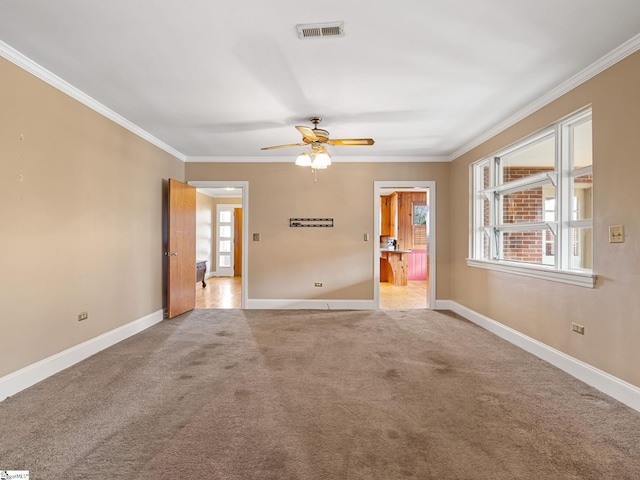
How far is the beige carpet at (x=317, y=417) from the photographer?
170 centimetres

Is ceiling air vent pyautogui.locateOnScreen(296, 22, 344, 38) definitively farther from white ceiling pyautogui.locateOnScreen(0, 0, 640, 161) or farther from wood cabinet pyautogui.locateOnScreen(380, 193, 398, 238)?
wood cabinet pyautogui.locateOnScreen(380, 193, 398, 238)

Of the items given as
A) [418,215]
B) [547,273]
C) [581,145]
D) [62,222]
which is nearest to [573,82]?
[581,145]

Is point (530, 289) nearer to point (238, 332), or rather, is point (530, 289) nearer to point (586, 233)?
point (586, 233)

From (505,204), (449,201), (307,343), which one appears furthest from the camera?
(449,201)

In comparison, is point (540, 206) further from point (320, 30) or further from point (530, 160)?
point (320, 30)

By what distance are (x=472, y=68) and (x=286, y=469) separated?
10.1 feet

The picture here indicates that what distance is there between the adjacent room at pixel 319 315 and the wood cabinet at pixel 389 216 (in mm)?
4235

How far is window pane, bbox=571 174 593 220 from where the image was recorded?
2.90 metres

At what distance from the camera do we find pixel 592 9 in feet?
6.48

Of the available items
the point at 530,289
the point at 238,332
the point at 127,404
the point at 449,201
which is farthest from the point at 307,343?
the point at 449,201

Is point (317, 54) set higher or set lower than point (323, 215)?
higher

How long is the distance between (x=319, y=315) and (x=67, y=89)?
13.0 ft

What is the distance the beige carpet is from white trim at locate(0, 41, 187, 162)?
98.6 inches

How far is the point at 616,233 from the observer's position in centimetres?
247
